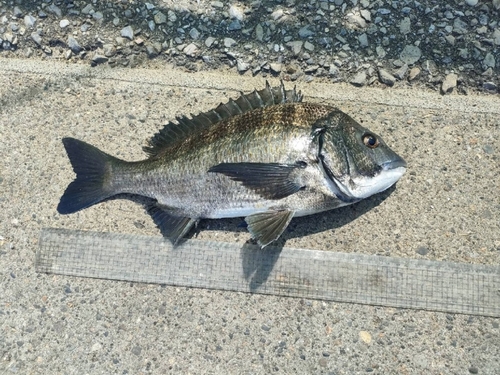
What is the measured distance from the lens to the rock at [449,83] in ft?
11.1

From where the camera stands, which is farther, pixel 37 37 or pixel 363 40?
pixel 37 37

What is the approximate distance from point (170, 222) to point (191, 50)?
1430 mm

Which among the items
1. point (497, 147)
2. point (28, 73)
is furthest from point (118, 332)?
point (497, 147)

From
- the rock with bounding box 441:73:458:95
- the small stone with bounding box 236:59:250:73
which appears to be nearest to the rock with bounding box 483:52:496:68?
the rock with bounding box 441:73:458:95

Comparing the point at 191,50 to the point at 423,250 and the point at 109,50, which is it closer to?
the point at 109,50

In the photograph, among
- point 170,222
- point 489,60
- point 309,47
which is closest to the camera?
point 170,222

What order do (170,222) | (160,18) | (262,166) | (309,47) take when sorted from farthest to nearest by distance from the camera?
(160,18) < (309,47) < (170,222) < (262,166)

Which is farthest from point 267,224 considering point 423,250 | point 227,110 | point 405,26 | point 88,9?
point 88,9

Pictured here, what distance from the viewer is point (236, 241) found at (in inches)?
128

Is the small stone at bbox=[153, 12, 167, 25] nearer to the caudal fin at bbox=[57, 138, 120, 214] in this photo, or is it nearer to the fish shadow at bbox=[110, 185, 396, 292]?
the caudal fin at bbox=[57, 138, 120, 214]

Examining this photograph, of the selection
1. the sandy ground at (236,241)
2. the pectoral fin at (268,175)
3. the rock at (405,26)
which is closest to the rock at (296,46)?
the sandy ground at (236,241)

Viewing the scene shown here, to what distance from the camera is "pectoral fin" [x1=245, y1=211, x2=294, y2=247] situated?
2889mm

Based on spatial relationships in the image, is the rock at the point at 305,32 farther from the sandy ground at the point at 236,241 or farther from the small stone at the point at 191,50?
the small stone at the point at 191,50

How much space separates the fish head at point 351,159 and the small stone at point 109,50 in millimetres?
1876
